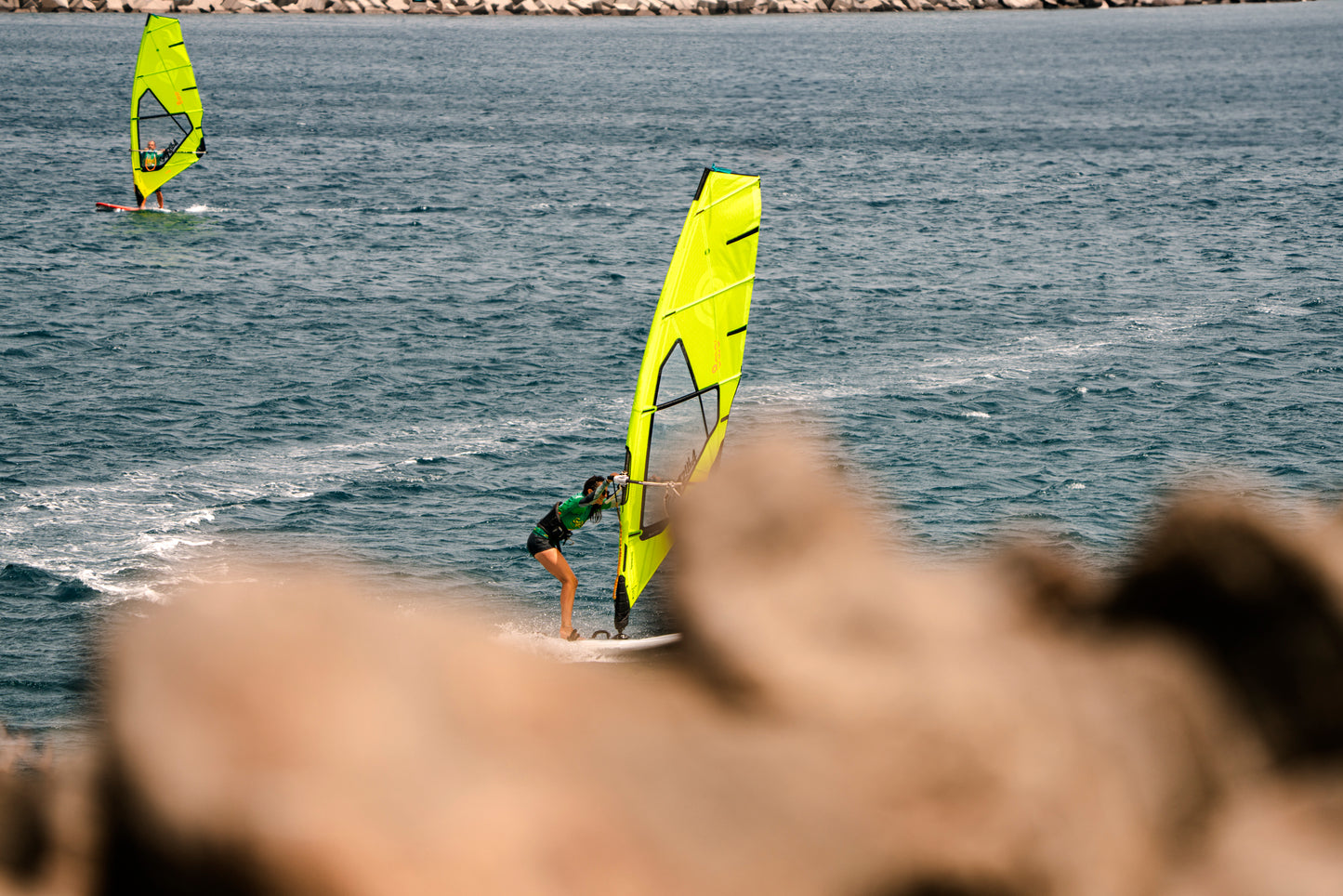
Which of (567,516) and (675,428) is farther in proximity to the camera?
(675,428)

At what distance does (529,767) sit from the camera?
3.44 m

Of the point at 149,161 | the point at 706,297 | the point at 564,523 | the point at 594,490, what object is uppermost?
the point at 706,297

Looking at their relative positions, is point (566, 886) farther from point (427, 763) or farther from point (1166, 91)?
point (1166, 91)

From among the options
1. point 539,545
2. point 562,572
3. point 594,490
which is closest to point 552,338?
point 562,572

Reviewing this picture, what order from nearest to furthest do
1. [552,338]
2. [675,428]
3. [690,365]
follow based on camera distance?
[675,428], [690,365], [552,338]

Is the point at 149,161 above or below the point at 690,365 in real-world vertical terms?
above

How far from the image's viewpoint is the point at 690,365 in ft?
79.9

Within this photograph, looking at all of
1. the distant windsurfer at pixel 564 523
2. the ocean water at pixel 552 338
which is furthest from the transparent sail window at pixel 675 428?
the ocean water at pixel 552 338

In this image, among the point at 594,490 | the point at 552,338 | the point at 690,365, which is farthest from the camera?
the point at 552,338

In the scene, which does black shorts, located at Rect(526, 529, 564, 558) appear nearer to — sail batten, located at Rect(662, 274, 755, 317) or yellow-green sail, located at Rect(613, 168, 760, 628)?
yellow-green sail, located at Rect(613, 168, 760, 628)

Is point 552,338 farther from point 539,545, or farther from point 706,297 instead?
point 539,545

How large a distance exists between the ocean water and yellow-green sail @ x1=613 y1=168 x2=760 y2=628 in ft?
8.63

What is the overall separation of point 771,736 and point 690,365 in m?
20.7

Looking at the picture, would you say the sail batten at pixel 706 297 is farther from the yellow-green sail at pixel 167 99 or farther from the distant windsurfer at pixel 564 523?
the yellow-green sail at pixel 167 99
